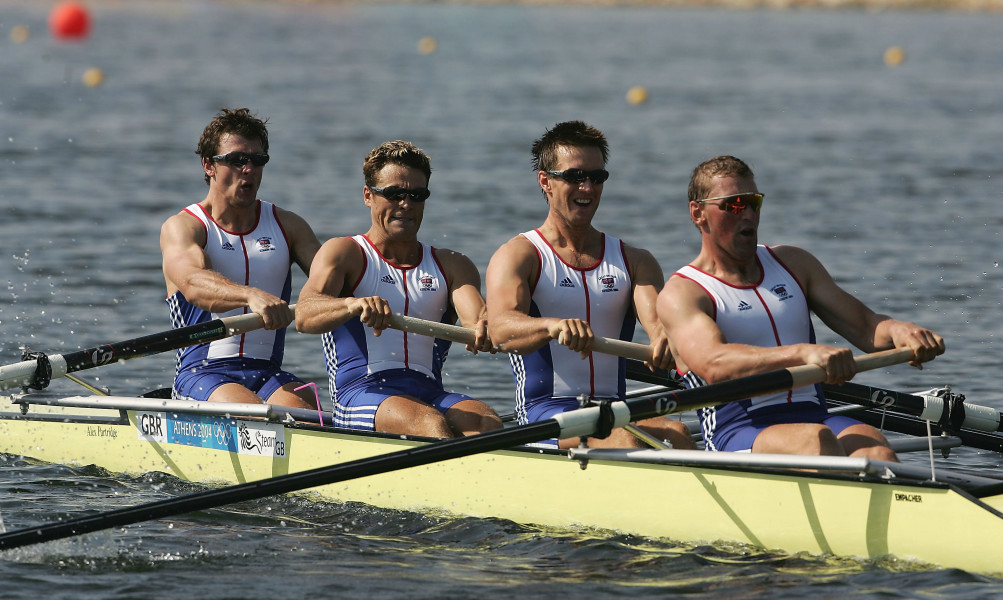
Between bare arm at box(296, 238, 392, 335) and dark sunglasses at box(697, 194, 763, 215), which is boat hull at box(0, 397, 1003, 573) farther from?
dark sunglasses at box(697, 194, 763, 215)

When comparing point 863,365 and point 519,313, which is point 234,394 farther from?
point 863,365

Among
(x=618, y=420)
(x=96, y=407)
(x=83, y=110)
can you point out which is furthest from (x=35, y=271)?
(x=83, y=110)

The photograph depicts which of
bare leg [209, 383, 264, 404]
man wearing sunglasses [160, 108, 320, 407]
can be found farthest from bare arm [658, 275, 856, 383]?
bare leg [209, 383, 264, 404]

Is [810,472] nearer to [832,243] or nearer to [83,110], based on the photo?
[832,243]

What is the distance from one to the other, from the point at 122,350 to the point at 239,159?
4.14 ft

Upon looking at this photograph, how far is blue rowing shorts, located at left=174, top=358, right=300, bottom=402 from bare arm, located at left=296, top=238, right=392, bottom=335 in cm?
89

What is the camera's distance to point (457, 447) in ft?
19.2

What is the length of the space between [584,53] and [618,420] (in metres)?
40.9

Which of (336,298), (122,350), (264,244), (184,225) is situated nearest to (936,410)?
(336,298)

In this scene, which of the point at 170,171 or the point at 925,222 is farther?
the point at 170,171

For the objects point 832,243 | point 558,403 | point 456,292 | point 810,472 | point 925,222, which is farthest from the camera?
point 925,222

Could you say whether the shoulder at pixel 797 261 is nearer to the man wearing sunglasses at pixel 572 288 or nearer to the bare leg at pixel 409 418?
the man wearing sunglasses at pixel 572 288

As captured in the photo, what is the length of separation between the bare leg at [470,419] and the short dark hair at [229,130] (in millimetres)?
2061

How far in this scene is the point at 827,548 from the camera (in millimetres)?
5801
